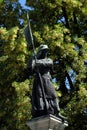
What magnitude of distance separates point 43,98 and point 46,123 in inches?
26.8

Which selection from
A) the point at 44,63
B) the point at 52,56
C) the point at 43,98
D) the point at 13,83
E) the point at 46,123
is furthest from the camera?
Result: the point at 52,56

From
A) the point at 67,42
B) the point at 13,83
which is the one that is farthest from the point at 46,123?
the point at 67,42

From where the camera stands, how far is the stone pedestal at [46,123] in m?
10.9

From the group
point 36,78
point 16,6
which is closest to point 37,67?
point 36,78

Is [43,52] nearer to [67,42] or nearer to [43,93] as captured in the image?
[43,93]

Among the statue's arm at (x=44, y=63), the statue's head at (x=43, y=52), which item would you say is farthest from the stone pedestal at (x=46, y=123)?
the statue's head at (x=43, y=52)

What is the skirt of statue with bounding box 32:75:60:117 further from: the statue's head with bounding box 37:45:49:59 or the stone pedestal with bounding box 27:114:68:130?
the statue's head with bounding box 37:45:49:59

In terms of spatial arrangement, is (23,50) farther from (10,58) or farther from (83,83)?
(83,83)

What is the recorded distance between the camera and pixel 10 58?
64.9 feet

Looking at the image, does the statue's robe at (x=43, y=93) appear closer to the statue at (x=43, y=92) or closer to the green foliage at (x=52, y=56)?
the statue at (x=43, y=92)

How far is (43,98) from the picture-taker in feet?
37.5

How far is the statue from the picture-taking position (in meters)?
11.4

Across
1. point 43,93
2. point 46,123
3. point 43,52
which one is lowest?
point 46,123

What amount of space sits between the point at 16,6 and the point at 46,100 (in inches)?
483
